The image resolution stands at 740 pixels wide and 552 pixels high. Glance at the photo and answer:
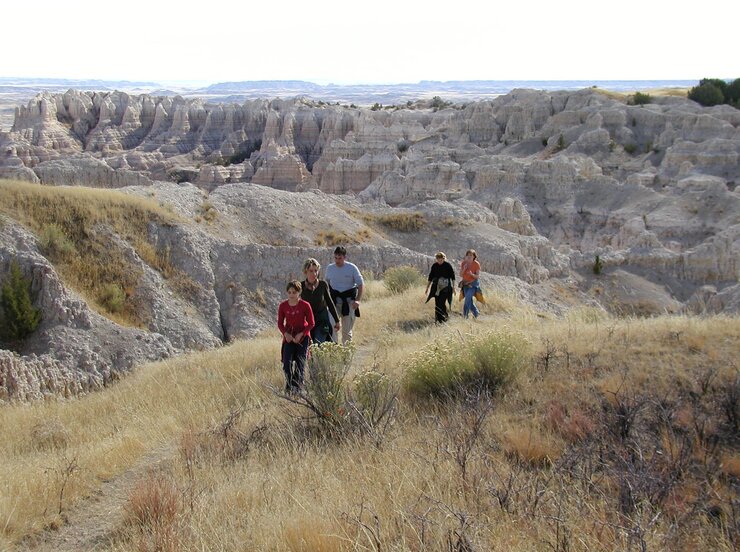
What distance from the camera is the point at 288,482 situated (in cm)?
426

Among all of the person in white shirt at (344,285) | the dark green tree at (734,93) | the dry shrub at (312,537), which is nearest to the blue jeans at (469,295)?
the person in white shirt at (344,285)

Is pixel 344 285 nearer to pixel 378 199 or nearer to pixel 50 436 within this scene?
pixel 50 436

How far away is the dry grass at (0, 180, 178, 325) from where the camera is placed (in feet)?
42.0

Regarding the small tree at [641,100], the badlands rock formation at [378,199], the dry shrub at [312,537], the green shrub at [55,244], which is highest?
the small tree at [641,100]

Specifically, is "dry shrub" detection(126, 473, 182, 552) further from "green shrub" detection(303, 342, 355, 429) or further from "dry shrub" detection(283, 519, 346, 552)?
"green shrub" detection(303, 342, 355, 429)

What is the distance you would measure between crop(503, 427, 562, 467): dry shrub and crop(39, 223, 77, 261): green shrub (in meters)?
10.4

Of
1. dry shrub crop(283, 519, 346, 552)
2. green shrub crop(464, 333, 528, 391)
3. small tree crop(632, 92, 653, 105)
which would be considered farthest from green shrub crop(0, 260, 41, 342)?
small tree crop(632, 92, 653, 105)

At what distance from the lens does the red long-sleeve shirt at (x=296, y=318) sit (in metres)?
6.51

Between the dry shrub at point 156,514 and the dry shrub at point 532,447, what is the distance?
7.42ft

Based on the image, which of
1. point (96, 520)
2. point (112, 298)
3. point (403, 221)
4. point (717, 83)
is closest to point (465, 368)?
point (96, 520)

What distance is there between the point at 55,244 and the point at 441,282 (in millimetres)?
7565

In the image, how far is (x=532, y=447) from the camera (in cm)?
474

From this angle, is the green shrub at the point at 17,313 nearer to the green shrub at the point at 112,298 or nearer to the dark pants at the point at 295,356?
the green shrub at the point at 112,298

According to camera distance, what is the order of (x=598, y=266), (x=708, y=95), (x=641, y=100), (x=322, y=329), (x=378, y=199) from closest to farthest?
1. (x=322, y=329)
2. (x=598, y=266)
3. (x=378, y=199)
4. (x=708, y=95)
5. (x=641, y=100)
